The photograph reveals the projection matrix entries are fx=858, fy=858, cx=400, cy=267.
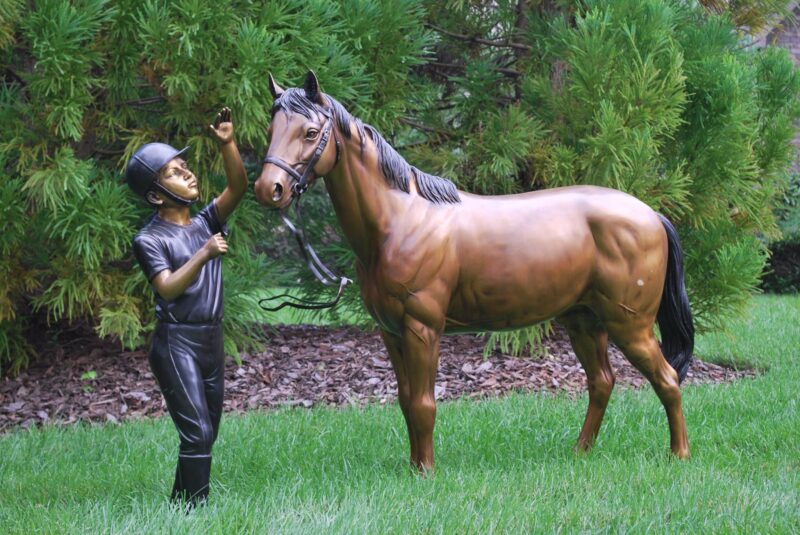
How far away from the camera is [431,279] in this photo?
3.80 metres

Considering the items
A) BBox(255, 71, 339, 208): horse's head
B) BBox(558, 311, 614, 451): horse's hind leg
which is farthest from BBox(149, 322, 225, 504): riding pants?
BBox(558, 311, 614, 451): horse's hind leg

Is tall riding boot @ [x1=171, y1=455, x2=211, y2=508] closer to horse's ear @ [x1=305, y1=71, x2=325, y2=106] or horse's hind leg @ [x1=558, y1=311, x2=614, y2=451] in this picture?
horse's ear @ [x1=305, y1=71, x2=325, y2=106]

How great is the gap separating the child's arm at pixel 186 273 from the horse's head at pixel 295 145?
249 millimetres

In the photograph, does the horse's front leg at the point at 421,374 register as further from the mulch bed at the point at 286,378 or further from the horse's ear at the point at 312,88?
the mulch bed at the point at 286,378

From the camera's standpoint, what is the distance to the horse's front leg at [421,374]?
3.78m

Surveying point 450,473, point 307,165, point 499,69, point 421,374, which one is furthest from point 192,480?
point 499,69

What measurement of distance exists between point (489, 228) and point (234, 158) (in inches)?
48.1

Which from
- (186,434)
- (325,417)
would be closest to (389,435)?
(325,417)

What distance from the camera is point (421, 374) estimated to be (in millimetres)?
3824

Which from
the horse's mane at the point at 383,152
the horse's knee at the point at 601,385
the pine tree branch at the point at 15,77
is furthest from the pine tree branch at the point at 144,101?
the horse's knee at the point at 601,385

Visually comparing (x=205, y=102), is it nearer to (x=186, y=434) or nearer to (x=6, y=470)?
(x=6, y=470)

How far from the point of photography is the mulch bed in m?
6.12

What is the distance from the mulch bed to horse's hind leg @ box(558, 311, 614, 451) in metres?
1.87

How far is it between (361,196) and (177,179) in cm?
80
